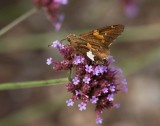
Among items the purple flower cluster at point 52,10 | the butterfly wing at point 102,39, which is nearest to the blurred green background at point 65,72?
the purple flower cluster at point 52,10

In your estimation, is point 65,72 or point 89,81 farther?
point 65,72

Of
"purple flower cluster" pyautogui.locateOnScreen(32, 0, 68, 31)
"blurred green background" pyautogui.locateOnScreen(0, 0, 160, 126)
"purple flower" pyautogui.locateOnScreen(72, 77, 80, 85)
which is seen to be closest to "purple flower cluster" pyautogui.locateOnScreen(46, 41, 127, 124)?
"purple flower" pyautogui.locateOnScreen(72, 77, 80, 85)

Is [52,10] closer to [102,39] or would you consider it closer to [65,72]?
[102,39]

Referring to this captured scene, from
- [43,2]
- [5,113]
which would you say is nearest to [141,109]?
[5,113]

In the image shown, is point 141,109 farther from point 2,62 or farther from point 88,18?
point 2,62

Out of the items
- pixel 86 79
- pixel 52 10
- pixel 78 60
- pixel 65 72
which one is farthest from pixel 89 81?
pixel 65 72

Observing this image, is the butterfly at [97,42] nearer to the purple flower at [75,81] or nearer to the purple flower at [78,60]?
the purple flower at [78,60]
